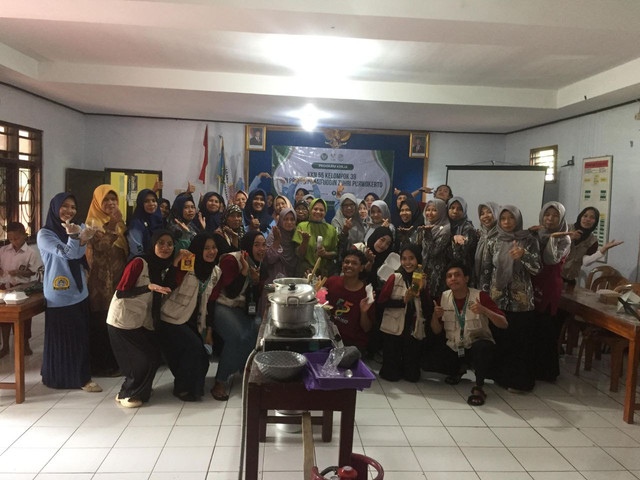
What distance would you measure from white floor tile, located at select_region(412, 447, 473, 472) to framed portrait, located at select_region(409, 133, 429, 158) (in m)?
5.45

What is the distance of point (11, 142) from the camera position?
5.43 meters

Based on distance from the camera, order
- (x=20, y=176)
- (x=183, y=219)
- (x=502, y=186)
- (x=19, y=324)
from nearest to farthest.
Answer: (x=19, y=324), (x=183, y=219), (x=20, y=176), (x=502, y=186)

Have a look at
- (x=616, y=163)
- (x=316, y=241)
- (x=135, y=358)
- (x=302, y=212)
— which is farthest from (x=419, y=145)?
(x=135, y=358)

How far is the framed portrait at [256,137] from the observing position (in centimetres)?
737

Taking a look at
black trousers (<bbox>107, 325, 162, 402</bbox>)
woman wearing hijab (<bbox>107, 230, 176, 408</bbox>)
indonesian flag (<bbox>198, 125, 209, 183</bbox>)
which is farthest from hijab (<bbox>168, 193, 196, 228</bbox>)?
indonesian flag (<bbox>198, 125, 209, 183</bbox>)

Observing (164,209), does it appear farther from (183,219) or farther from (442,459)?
(442,459)

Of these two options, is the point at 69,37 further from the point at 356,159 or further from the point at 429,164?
the point at 429,164

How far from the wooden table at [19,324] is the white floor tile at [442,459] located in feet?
8.62

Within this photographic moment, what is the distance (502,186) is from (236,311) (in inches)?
184

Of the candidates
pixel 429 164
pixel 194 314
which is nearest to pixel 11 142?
pixel 194 314

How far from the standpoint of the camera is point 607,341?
3.87 m

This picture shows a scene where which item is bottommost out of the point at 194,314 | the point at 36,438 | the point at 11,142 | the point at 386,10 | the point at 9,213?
the point at 36,438

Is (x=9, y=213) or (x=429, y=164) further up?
(x=429, y=164)

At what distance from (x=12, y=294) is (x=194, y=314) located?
1187mm
